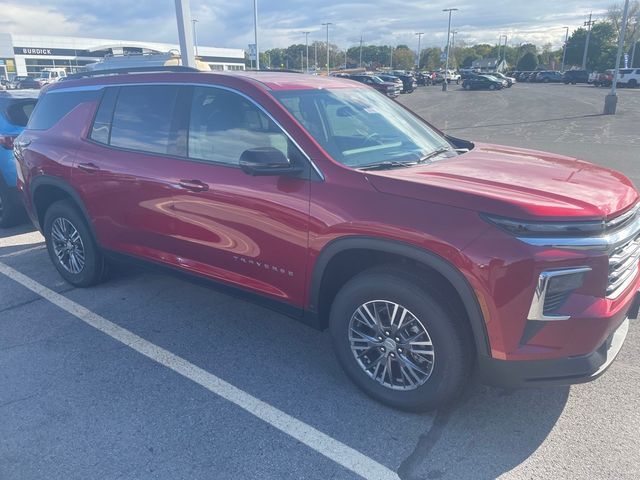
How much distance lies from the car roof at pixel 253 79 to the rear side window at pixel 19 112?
3.01 metres

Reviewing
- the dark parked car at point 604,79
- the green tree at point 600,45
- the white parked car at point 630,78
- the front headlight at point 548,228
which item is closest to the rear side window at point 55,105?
the front headlight at point 548,228

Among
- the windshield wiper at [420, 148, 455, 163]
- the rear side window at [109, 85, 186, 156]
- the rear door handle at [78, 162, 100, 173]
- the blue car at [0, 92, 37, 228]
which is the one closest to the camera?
the windshield wiper at [420, 148, 455, 163]

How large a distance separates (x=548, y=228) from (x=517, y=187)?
0.40 metres

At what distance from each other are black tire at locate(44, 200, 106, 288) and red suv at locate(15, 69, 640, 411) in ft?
0.28

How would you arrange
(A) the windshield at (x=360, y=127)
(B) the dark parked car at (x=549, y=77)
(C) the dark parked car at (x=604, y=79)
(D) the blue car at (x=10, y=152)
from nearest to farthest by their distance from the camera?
(A) the windshield at (x=360, y=127), (D) the blue car at (x=10, y=152), (C) the dark parked car at (x=604, y=79), (B) the dark parked car at (x=549, y=77)

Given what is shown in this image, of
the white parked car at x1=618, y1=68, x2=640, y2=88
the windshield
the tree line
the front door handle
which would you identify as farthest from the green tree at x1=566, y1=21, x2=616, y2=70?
the front door handle

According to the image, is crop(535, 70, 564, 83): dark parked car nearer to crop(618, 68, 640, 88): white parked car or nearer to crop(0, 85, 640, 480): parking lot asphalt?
crop(618, 68, 640, 88): white parked car

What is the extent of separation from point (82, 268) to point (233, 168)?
2.32m

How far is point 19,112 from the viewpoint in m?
7.00

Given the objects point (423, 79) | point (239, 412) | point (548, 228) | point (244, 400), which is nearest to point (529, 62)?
point (423, 79)

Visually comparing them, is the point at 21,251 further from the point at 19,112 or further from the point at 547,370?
the point at 547,370

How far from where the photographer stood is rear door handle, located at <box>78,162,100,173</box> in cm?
441

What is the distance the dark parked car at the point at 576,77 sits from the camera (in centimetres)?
6188

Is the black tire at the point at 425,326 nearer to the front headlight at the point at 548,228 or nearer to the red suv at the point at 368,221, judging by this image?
the red suv at the point at 368,221
